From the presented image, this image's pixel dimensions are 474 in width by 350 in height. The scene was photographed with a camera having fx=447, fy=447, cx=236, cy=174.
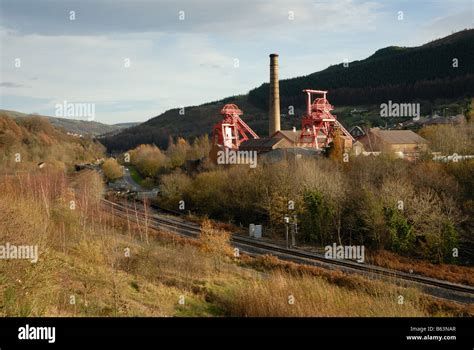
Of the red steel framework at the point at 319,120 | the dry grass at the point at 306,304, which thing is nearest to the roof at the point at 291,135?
the red steel framework at the point at 319,120

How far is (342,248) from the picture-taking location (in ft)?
84.5

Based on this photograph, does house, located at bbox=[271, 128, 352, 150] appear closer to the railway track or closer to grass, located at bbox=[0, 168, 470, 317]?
the railway track

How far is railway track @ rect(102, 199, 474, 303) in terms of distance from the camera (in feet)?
57.2

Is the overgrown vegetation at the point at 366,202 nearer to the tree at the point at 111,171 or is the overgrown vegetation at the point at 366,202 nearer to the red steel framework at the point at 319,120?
the red steel framework at the point at 319,120

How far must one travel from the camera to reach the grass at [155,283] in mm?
7617

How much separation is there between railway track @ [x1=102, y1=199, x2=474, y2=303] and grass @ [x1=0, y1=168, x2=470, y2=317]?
2.01 meters

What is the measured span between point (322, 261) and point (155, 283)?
1021 centimetres

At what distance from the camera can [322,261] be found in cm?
2291

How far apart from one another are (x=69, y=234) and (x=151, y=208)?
22710 millimetres

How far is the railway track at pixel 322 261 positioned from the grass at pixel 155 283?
6.58ft

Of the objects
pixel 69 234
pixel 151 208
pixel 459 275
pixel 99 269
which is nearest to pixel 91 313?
pixel 99 269

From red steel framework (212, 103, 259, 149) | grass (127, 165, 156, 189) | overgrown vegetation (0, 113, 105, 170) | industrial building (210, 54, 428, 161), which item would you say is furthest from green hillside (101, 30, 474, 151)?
red steel framework (212, 103, 259, 149)
